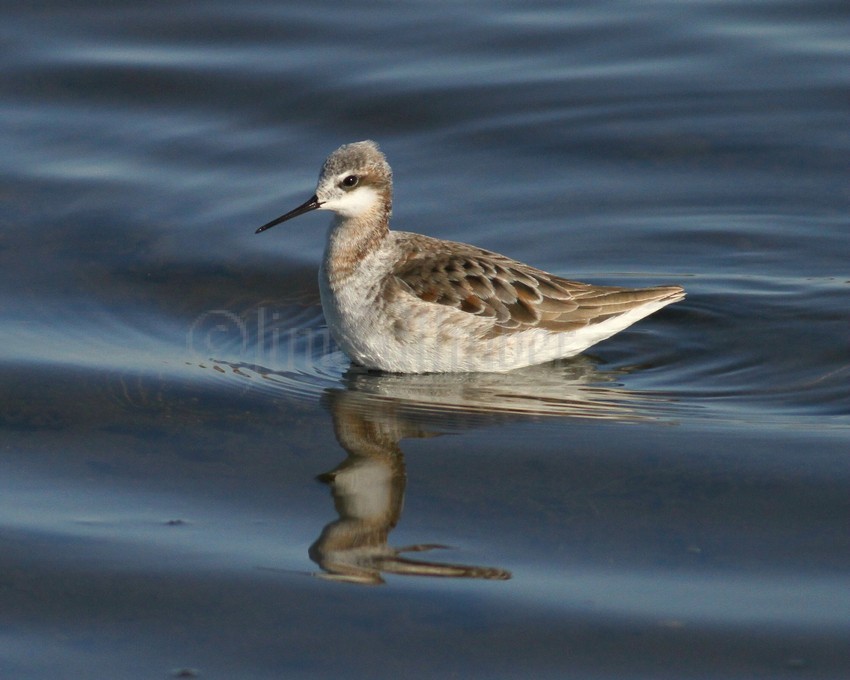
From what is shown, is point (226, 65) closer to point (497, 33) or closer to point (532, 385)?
point (497, 33)

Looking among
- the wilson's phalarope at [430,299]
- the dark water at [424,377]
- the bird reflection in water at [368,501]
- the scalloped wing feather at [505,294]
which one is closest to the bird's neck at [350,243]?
the wilson's phalarope at [430,299]

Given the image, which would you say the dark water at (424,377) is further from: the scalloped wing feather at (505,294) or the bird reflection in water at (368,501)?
the scalloped wing feather at (505,294)

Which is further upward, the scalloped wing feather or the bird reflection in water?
the scalloped wing feather

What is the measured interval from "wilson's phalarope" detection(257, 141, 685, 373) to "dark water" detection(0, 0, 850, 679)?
0.22 meters

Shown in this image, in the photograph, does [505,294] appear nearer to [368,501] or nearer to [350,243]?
[350,243]

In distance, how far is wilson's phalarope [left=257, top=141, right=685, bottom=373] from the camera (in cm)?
957

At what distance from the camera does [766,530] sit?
23.2ft

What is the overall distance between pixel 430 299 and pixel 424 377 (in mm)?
560

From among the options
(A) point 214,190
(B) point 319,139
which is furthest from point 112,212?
(B) point 319,139

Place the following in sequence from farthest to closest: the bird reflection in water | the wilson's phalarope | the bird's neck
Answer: the bird's neck → the wilson's phalarope → the bird reflection in water

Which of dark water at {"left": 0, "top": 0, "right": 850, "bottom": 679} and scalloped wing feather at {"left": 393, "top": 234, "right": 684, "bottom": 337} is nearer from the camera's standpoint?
dark water at {"left": 0, "top": 0, "right": 850, "bottom": 679}

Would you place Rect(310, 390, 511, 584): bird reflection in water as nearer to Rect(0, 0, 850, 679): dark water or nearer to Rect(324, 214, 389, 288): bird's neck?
Rect(0, 0, 850, 679): dark water

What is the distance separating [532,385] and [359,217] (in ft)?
5.80

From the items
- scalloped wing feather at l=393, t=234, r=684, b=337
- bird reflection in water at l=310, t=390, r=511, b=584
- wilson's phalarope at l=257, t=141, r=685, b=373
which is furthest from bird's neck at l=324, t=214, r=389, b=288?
bird reflection in water at l=310, t=390, r=511, b=584
